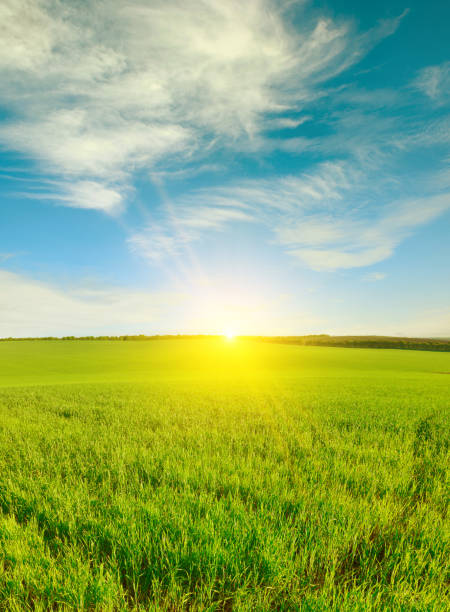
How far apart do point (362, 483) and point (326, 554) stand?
1.90 meters

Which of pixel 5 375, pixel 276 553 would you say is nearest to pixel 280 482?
pixel 276 553

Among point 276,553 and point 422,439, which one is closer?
point 276,553

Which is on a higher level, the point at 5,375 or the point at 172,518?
the point at 172,518

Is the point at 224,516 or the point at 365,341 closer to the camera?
the point at 224,516

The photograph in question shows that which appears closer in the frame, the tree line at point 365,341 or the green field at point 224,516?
the green field at point 224,516

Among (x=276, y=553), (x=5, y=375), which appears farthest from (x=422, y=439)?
(x=5, y=375)

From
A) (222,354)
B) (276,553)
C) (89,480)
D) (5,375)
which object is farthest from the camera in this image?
(222,354)

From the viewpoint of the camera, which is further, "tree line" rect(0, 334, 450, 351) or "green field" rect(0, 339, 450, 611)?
"tree line" rect(0, 334, 450, 351)

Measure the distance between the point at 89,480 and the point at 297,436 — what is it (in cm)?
421

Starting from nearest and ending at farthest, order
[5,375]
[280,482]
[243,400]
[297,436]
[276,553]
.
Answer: [276,553]
[280,482]
[297,436]
[243,400]
[5,375]

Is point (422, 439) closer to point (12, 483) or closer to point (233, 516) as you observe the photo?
point (233, 516)

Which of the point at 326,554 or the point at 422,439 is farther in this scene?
the point at 422,439

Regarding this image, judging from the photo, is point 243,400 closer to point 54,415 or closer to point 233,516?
point 54,415

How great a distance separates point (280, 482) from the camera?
14.4 ft
